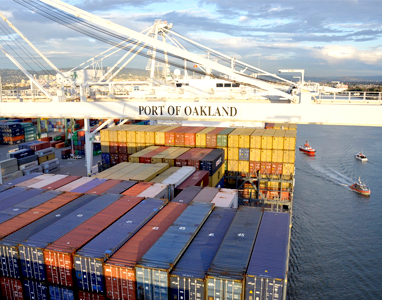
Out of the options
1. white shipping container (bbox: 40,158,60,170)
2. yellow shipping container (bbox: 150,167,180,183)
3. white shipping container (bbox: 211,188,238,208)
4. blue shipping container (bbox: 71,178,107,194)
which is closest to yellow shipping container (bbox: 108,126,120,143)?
yellow shipping container (bbox: 150,167,180,183)

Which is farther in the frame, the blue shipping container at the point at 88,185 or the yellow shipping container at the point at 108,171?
the yellow shipping container at the point at 108,171

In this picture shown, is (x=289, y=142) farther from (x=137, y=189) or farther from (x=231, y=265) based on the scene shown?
(x=231, y=265)

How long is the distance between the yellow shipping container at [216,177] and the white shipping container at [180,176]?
1719 millimetres

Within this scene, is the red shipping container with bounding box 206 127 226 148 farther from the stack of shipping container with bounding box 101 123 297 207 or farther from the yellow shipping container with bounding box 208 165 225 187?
the yellow shipping container with bounding box 208 165 225 187

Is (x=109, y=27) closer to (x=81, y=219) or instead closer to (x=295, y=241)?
(x=81, y=219)

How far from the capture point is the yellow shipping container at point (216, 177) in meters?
21.0

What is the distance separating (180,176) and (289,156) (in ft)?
29.9

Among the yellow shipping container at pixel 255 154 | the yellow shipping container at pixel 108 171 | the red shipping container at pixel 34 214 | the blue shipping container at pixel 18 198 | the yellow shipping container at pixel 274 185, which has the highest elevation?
the yellow shipping container at pixel 255 154

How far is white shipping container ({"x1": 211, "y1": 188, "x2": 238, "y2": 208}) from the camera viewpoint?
14.4 m

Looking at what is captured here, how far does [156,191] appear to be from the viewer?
15352 mm

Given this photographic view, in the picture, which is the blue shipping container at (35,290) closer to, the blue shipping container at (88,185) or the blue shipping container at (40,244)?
the blue shipping container at (40,244)

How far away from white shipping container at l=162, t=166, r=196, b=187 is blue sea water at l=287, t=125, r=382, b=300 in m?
8.77

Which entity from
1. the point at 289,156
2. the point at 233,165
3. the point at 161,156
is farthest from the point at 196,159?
the point at 289,156

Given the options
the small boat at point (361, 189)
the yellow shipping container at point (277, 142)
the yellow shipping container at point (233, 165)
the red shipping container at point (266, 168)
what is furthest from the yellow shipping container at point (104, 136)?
the small boat at point (361, 189)
